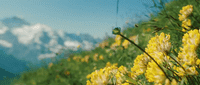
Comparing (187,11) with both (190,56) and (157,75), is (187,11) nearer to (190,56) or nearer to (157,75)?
(190,56)

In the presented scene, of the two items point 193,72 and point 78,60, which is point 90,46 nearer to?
point 78,60

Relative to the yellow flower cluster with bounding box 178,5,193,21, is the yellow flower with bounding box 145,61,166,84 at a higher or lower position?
lower

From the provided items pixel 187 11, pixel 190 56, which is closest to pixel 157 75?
pixel 190 56

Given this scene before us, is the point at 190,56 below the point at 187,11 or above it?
below

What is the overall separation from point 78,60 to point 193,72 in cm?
493

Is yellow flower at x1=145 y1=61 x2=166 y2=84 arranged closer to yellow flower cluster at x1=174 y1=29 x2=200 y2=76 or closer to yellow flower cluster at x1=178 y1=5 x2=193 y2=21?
yellow flower cluster at x1=174 y1=29 x2=200 y2=76

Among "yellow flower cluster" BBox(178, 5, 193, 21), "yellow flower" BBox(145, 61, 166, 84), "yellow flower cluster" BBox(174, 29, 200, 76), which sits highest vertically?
"yellow flower cluster" BBox(178, 5, 193, 21)

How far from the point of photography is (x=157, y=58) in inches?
29.9

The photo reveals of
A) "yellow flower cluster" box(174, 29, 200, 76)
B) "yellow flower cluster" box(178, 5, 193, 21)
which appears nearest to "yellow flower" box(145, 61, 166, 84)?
"yellow flower cluster" box(174, 29, 200, 76)

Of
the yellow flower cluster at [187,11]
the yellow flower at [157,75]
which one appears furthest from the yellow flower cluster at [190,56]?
the yellow flower cluster at [187,11]

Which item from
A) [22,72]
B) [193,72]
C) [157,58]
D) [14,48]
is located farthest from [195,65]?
[14,48]

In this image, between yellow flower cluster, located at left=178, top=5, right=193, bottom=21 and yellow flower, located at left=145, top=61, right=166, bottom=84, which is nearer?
yellow flower, located at left=145, top=61, right=166, bottom=84

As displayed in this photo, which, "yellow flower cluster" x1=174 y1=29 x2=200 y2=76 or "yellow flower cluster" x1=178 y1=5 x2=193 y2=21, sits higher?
"yellow flower cluster" x1=178 y1=5 x2=193 y2=21

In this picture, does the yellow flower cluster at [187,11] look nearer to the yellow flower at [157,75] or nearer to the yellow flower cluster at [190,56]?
the yellow flower cluster at [190,56]
